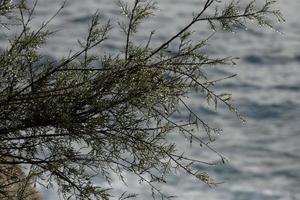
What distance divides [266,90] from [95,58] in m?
41.3

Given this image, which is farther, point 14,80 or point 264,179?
point 264,179

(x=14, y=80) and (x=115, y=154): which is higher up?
(x=14, y=80)

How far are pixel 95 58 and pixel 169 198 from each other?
147 centimetres

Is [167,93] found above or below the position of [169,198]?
above

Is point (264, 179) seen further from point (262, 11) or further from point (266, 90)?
point (262, 11)

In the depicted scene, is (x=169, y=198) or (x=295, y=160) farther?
(x=295, y=160)

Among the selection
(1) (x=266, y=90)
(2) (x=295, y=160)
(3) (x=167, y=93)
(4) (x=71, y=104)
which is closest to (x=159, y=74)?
(3) (x=167, y=93)

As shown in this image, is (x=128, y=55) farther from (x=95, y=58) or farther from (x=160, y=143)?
(x=160, y=143)

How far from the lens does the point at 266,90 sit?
49594 millimetres

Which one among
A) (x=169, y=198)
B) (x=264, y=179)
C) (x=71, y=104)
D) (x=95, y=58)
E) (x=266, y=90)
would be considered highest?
(x=266, y=90)

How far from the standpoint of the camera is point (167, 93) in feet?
28.3

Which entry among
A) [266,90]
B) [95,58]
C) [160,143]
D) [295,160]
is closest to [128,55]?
[95,58]

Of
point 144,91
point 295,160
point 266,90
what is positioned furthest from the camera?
point 266,90

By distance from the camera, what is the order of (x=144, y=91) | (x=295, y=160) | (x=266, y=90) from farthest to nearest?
(x=266, y=90) < (x=295, y=160) < (x=144, y=91)
